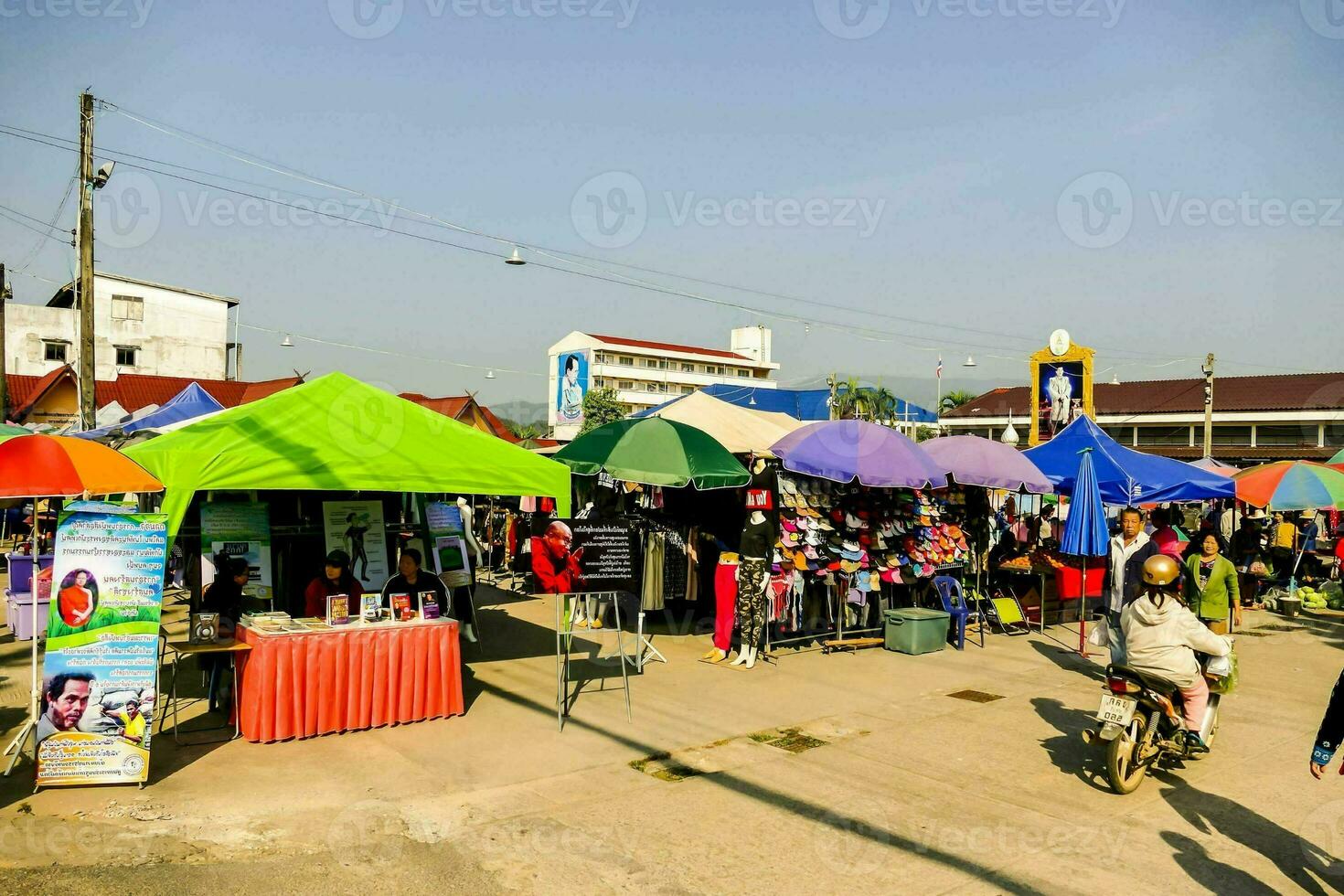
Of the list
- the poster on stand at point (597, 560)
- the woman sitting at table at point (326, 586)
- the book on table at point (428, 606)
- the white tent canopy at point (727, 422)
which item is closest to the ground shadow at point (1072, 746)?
the poster on stand at point (597, 560)

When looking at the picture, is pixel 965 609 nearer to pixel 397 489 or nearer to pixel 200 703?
pixel 397 489

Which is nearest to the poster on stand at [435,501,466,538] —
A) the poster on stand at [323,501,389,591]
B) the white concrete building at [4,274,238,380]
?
the poster on stand at [323,501,389,591]

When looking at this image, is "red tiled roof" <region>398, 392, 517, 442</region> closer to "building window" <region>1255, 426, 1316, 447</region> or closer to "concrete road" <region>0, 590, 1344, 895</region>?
"concrete road" <region>0, 590, 1344, 895</region>

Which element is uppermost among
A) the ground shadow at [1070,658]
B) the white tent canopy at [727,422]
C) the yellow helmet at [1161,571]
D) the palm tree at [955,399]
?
the palm tree at [955,399]

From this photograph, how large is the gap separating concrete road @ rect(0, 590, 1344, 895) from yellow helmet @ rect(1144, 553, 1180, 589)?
1503mm

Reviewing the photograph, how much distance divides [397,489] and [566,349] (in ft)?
266

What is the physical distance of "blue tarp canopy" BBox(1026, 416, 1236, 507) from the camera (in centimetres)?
1416

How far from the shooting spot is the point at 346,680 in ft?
25.1

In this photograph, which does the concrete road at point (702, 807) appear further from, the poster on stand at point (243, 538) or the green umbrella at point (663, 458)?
the green umbrella at point (663, 458)

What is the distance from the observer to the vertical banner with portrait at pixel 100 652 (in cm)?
615

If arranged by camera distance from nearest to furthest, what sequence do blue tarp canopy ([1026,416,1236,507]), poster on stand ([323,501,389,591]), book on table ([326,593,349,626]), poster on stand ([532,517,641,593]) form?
book on table ([326,593,349,626]) < poster on stand ([532,517,641,593]) < poster on stand ([323,501,389,591]) < blue tarp canopy ([1026,416,1236,507])

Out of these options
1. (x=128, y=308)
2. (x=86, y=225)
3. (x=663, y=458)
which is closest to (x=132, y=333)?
(x=128, y=308)

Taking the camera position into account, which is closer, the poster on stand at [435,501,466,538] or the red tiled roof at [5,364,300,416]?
the poster on stand at [435,501,466,538]

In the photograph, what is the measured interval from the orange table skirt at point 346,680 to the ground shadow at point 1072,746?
505cm
